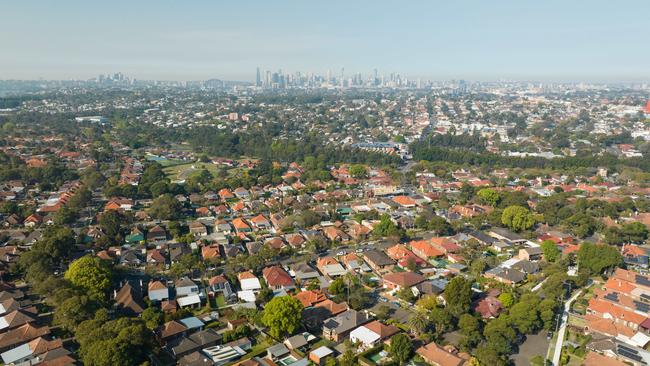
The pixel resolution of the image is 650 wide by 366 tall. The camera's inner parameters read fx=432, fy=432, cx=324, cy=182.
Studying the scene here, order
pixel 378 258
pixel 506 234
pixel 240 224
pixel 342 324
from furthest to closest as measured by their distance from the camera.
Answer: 1. pixel 240 224
2. pixel 506 234
3. pixel 378 258
4. pixel 342 324

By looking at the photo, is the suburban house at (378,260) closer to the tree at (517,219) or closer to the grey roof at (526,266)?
the grey roof at (526,266)

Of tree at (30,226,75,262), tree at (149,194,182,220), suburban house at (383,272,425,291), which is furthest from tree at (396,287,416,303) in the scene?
tree at (149,194,182,220)

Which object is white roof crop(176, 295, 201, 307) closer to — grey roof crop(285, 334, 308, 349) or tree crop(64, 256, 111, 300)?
tree crop(64, 256, 111, 300)

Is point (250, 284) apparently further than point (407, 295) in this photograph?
Yes

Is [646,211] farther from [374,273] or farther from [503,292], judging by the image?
[374,273]

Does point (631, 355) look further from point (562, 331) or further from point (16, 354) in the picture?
point (16, 354)

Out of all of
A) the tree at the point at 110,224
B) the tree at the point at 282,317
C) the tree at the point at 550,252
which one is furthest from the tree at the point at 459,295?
the tree at the point at 110,224

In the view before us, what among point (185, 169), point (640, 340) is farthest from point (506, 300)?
point (185, 169)

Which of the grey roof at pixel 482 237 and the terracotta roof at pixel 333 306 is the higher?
the terracotta roof at pixel 333 306
